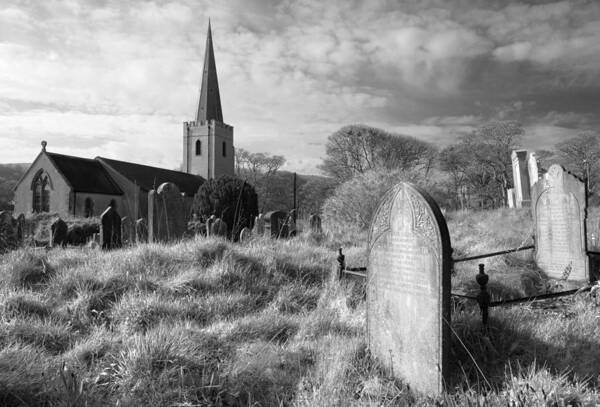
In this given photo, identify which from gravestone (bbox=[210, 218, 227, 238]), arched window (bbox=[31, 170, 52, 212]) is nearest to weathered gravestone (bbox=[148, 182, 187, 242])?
gravestone (bbox=[210, 218, 227, 238])

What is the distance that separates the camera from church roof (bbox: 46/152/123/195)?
35.7 metres

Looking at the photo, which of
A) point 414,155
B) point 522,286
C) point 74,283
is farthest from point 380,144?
point 74,283

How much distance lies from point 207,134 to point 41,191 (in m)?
21.5

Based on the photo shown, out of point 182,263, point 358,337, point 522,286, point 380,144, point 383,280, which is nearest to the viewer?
point 383,280

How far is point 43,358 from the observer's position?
11.5 feet

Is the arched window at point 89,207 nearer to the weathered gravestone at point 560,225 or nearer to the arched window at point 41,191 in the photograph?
the arched window at point 41,191

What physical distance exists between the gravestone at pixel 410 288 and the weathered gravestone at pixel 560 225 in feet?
17.5

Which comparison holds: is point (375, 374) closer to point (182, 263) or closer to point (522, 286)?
point (182, 263)

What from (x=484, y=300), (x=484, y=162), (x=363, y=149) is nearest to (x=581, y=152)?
(x=484, y=162)

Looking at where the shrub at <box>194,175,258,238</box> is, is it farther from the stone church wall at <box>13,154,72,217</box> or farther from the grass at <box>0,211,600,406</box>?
the stone church wall at <box>13,154,72,217</box>

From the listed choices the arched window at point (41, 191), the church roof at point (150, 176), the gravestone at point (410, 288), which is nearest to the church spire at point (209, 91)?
the church roof at point (150, 176)

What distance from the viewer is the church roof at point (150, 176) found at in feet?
132

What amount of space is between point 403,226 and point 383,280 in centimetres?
56

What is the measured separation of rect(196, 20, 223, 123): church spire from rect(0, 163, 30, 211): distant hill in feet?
74.6
